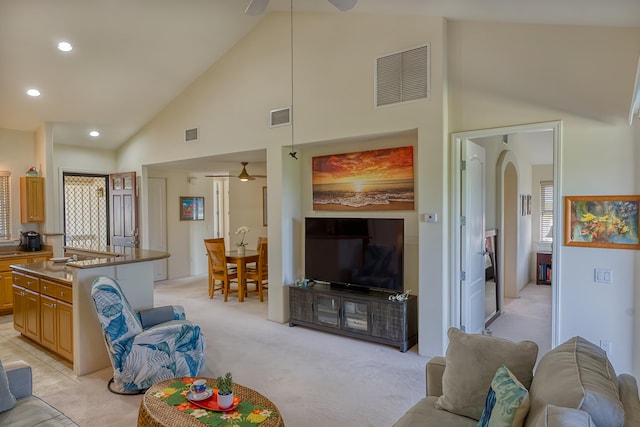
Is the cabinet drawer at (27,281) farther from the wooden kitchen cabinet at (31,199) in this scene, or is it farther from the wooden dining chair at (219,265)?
the wooden dining chair at (219,265)

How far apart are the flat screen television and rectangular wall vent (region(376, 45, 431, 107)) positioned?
4.41ft

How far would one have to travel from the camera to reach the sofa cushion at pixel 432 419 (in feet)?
6.48

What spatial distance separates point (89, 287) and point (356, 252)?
2.81 meters

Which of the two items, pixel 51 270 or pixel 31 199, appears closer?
pixel 51 270

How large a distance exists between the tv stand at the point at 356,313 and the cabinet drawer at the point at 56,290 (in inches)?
97.6

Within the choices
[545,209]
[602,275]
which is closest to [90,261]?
[602,275]

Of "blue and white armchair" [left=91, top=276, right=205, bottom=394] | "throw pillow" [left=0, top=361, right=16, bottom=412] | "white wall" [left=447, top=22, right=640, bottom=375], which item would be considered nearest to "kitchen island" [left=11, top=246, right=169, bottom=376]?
"blue and white armchair" [left=91, top=276, right=205, bottom=394]

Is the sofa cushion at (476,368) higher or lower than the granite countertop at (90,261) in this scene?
lower

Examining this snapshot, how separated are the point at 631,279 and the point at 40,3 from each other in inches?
245

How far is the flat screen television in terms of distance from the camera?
4430 mm

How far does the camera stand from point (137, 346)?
3.22 m

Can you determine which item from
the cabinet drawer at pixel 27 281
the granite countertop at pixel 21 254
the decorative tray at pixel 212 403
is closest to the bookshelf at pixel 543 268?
the decorative tray at pixel 212 403

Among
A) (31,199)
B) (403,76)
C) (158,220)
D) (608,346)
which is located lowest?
(608,346)

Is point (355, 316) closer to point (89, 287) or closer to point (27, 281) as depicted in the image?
point (89, 287)
